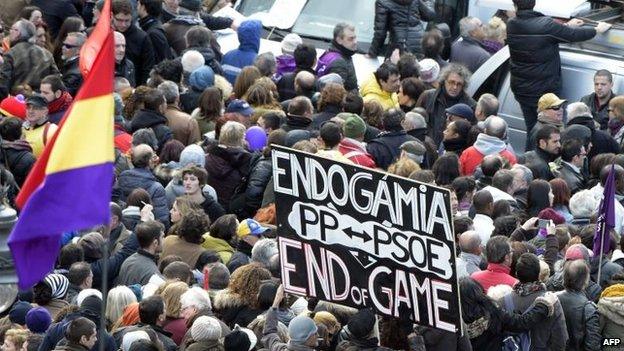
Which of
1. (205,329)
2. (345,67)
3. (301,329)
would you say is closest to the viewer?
(301,329)

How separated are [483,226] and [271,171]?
77.9 inches

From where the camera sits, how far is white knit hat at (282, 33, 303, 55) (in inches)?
819

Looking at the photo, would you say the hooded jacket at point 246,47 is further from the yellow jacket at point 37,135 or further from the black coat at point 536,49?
the yellow jacket at point 37,135

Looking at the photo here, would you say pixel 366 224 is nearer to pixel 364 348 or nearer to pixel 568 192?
pixel 364 348

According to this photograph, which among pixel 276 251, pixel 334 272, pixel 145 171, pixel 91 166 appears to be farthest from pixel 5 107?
pixel 91 166

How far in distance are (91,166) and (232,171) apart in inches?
289

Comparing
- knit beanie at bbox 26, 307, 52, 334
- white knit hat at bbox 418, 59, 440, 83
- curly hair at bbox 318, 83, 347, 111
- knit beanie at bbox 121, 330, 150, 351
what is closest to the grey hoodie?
curly hair at bbox 318, 83, 347, 111

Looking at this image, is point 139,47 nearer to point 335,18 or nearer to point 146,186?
point 335,18

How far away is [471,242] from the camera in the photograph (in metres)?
14.9

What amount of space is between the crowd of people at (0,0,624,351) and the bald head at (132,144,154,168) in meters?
0.02

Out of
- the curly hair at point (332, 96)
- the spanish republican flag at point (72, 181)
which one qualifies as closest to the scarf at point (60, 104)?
the curly hair at point (332, 96)

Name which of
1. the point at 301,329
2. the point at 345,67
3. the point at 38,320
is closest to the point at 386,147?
the point at 345,67

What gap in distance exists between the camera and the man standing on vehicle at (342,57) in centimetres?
2034

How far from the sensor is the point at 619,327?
46.0 ft
